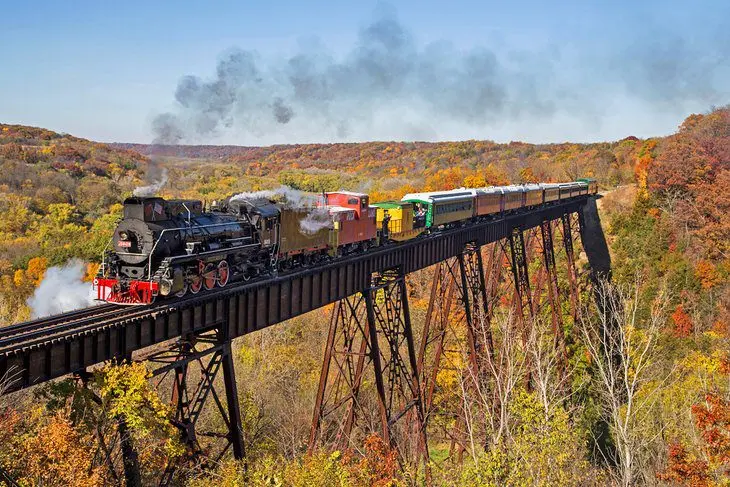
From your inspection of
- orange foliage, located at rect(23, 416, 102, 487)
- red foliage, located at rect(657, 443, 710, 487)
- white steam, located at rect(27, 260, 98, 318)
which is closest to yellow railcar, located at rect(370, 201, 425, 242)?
white steam, located at rect(27, 260, 98, 318)

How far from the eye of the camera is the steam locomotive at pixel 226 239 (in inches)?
507

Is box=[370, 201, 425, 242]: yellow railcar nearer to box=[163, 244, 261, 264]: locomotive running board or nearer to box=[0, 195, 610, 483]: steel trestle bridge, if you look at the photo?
box=[0, 195, 610, 483]: steel trestle bridge

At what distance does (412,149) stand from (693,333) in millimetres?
107531

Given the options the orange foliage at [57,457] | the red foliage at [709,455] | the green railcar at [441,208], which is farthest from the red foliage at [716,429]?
the orange foliage at [57,457]

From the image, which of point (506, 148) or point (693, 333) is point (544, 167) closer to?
point (506, 148)

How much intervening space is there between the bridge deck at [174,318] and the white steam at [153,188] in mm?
3957

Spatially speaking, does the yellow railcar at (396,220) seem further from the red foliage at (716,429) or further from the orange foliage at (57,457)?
the orange foliage at (57,457)

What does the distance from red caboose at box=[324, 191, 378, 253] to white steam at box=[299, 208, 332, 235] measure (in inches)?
12.6

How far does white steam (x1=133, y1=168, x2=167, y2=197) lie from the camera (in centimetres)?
1534

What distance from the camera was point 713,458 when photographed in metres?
15.8

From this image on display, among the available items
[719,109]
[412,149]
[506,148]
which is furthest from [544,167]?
[412,149]

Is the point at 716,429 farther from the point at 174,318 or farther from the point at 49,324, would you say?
the point at 49,324

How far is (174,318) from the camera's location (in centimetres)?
1171

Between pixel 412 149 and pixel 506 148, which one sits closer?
pixel 506 148
